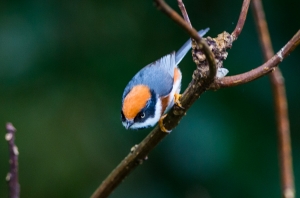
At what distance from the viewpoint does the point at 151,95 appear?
212cm

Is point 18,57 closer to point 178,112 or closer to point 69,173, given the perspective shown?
point 69,173

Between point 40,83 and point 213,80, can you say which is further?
point 40,83

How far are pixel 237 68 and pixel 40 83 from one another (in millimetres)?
1174

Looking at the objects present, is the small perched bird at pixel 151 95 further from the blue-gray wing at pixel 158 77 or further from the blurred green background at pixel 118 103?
the blurred green background at pixel 118 103

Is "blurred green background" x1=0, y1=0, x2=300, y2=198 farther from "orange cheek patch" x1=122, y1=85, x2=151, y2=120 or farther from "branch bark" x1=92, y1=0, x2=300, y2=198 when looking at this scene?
"branch bark" x1=92, y1=0, x2=300, y2=198

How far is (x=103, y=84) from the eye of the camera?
2955mm

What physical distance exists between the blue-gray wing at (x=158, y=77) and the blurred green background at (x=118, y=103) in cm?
29

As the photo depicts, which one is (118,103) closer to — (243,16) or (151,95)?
(151,95)

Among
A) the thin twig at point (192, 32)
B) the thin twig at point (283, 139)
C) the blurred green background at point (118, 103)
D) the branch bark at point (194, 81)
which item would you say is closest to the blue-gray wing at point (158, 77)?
the blurred green background at point (118, 103)

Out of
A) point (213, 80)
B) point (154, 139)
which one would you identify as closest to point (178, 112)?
point (154, 139)

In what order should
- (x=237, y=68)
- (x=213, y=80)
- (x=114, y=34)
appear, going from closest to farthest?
(x=213, y=80), (x=237, y=68), (x=114, y=34)

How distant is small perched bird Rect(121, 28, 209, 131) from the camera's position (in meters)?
1.95

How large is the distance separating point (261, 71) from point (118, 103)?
67.1 inches

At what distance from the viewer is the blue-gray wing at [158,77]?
219cm
